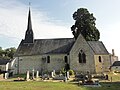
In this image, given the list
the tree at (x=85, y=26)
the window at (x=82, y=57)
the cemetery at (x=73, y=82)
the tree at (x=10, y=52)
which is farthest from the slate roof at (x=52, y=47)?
the tree at (x=10, y=52)

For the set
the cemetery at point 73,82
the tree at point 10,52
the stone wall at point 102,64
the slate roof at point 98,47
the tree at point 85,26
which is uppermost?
the tree at point 85,26

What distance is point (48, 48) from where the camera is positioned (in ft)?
164

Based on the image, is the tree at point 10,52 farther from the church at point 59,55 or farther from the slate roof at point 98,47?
the slate roof at point 98,47

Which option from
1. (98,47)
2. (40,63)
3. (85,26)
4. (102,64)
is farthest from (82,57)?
(85,26)

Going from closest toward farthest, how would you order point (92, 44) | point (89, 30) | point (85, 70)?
point (85, 70)
point (92, 44)
point (89, 30)

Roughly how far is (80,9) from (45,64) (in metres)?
18.0

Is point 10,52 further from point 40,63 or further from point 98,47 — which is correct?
point 98,47

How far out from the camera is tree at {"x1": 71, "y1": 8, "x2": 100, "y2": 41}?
179 ft

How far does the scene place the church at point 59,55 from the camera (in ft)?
149

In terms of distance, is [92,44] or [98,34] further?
[98,34]

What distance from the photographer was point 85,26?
180ft

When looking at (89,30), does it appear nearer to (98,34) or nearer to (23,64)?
(98,34)

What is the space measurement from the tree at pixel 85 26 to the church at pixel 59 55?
5.50m

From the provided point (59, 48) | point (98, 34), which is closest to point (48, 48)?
point (59, 48)
